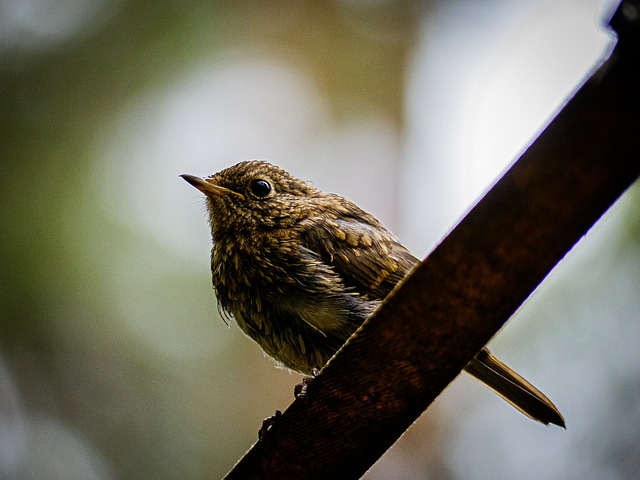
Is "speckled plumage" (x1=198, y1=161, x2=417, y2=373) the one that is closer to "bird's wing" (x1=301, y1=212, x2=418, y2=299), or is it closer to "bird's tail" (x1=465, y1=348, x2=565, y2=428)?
"bird's wing" (x1=301, y1=212, x2=418, y2=299)

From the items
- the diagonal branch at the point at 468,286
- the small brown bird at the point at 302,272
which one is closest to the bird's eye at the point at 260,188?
the small brown bird at the point at 302,272

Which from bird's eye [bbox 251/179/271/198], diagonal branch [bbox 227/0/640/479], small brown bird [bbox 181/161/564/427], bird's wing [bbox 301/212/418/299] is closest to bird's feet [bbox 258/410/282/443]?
diagonal branch [bbox 227/0/640/479]

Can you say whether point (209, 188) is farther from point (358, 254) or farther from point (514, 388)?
point (514, 388)

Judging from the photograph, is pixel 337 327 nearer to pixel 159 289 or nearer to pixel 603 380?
pixel 603 380

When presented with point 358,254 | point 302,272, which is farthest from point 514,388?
point 302,272

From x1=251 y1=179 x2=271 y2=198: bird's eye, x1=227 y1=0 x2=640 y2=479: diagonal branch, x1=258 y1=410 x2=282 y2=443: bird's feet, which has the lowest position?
x1=258 y1=410 x2=282 y2=443: bird's feet
